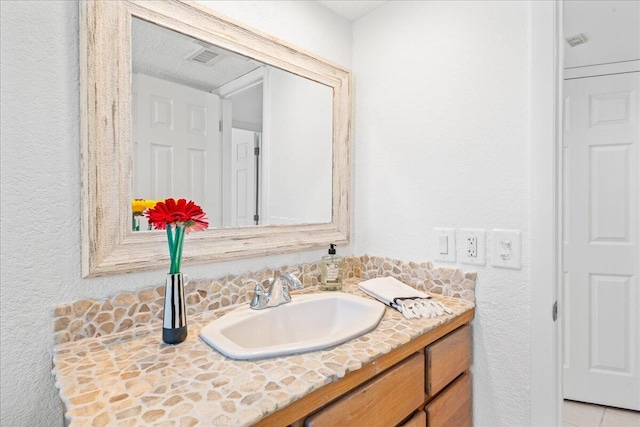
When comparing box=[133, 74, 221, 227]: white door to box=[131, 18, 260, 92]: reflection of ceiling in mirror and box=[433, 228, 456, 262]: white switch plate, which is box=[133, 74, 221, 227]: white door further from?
box=[433, 228, 456, 262]: white switch plate

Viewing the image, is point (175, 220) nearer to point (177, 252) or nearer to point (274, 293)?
point (177, 252)

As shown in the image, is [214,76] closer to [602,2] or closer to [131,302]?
[131,302]

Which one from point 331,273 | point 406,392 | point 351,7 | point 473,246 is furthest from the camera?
point 351,7

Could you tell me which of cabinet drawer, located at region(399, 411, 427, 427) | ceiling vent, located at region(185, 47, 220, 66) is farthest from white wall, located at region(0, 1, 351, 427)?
cabinet drawer, located at region(399, 411, 427, 427)

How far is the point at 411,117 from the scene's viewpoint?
1.52 m

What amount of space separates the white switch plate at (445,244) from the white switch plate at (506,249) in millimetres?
143

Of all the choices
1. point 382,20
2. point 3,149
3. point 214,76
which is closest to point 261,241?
point 214,76

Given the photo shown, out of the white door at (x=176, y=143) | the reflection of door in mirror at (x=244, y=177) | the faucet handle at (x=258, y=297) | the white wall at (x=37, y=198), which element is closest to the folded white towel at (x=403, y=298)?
the faucet handle at (x=258, y=297)

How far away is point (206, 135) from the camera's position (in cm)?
120

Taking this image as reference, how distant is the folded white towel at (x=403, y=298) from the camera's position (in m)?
1.19

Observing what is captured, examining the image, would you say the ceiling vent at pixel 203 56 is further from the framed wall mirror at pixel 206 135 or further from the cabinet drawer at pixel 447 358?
the cabinet drawer at pixel 447 358

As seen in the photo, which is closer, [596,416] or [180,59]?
[180,59]

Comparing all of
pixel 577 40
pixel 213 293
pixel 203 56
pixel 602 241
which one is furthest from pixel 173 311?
pixel 602 241

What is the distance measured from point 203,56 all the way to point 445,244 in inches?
43.7
